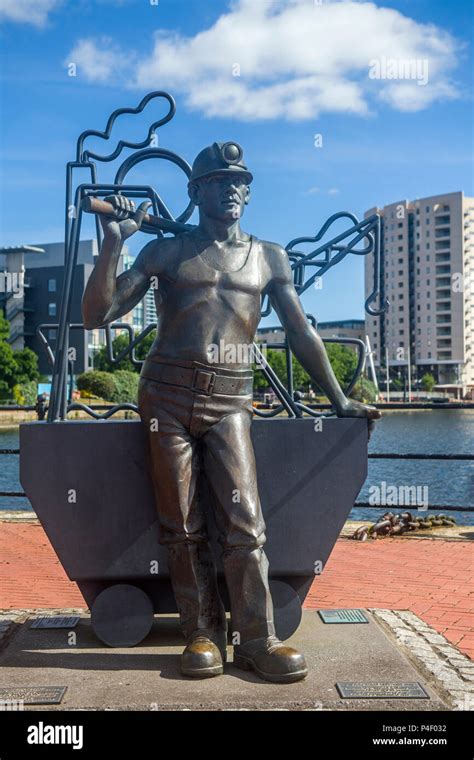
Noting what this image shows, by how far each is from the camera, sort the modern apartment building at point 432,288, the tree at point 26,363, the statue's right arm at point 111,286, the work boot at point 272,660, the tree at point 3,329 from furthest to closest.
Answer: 1. the modern apartment building at point 432,288
2. the tree at point 3,329
3. the tree at point 26,363
4. the statue's right arm at point 111,286
5. the work boot at point 272,660

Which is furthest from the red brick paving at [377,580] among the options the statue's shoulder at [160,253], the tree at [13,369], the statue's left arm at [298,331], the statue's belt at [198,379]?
the tree at [13,369]

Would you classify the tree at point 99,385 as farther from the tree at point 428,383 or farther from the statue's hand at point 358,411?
the tree at point 428,383

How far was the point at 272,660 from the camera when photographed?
11.8ft

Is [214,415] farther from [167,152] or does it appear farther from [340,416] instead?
[167,152]

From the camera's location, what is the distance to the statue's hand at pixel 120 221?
3.80m

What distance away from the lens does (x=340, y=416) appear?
423 centimetres

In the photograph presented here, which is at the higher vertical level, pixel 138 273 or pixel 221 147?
pixel 221 147

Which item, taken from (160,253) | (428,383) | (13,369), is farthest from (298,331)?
(428,383)

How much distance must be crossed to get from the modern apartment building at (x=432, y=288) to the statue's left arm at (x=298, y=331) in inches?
3504

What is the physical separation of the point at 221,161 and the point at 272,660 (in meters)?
2.37

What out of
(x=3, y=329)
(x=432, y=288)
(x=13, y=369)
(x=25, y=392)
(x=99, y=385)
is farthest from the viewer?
(x=432, y=288)

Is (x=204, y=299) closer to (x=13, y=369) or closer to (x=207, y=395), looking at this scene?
(x=207, y=395)
